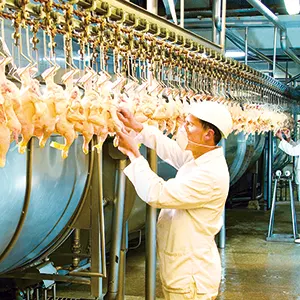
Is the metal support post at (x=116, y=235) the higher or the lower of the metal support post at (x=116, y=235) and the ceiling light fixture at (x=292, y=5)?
the lower

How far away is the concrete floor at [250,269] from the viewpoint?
14.4 ft

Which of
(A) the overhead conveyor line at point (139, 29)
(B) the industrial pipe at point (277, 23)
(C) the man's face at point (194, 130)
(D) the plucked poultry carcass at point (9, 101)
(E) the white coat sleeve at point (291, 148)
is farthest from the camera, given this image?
(E) the white coat sleeve at point (291, 148)

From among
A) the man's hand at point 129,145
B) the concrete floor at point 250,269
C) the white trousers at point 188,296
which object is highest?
the man's hand at point 129,145

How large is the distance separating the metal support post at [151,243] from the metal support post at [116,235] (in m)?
0.16

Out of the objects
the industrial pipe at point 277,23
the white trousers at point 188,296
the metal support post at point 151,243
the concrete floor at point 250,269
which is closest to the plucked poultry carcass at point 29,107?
the white trousers at point 188,296

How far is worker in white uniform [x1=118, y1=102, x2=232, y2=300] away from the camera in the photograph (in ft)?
7.97

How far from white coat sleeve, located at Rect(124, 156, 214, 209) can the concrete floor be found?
2018mm

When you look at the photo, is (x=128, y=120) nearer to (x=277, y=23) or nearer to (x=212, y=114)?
(x=212, y=114)

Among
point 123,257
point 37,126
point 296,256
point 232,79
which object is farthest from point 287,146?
point 37,126

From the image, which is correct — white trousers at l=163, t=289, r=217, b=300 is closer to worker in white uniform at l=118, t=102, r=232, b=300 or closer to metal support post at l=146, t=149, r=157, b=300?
worker in white uniform at l=118, t=102, r=232, b=300

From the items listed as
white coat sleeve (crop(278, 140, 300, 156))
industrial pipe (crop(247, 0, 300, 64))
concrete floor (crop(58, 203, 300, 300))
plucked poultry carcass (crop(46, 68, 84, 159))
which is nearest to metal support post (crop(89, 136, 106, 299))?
plucked poultry carcass (crop(46, 68, 84, 159))

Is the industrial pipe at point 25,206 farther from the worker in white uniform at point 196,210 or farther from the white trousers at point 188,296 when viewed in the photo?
the white trousers at point 188,296

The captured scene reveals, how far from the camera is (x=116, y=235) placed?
3174mm

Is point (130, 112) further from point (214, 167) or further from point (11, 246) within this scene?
point (11, 246)
